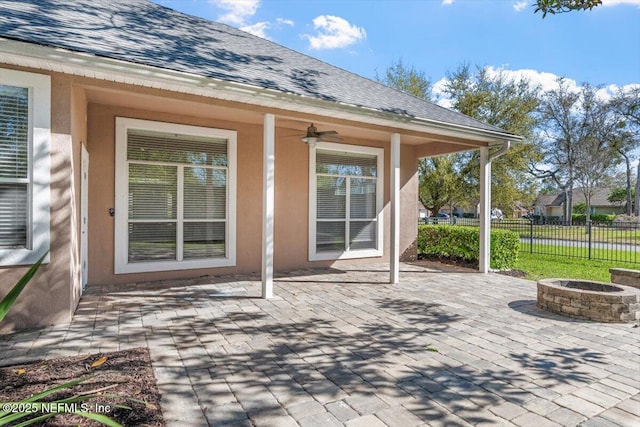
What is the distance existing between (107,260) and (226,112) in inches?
126

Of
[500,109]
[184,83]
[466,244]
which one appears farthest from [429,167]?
[184,83]

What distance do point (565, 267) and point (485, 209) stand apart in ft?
10.7

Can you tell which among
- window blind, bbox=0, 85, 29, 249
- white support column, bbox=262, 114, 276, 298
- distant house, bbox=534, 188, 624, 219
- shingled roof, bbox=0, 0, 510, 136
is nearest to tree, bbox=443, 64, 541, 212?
shingled roof, bbox=0, 0, 510, 136

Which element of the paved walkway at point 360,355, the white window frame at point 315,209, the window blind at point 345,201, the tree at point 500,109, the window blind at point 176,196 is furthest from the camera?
the tree at point 500,109

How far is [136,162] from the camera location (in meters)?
6.51

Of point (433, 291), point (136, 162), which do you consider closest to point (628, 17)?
point (433, 291)

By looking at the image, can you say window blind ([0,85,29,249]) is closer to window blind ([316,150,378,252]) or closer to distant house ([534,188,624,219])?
window blind ([316,150,378,252])

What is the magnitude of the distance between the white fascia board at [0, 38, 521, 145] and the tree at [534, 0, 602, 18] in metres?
2.58

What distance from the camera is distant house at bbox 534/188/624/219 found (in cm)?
5162

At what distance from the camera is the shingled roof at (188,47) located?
174 inches

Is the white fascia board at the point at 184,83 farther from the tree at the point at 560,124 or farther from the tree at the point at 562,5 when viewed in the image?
the tree at the point at 560,124

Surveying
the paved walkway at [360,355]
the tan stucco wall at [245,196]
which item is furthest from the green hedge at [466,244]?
the paved walkway at [360,355]

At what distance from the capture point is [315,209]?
844 cm

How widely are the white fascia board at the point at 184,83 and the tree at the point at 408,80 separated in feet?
48.5
